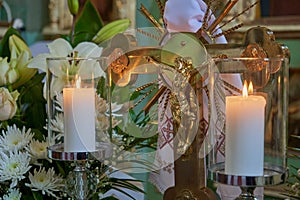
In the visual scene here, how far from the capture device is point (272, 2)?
2262 mm

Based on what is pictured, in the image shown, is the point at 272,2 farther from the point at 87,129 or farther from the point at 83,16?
the point at 87,129

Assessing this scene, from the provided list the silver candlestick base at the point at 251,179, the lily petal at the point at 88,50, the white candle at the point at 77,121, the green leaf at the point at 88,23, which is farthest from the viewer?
the green leaf at the point at 88,23

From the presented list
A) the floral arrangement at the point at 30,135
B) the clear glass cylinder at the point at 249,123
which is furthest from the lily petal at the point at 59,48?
the clear glass cylinder at the point at 249,123

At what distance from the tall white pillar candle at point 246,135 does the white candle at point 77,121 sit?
0.16 metres

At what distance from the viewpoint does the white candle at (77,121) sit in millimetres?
528

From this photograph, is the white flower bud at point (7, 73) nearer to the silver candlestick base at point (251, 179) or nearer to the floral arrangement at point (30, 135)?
the floral arrangement at point (30, 135)

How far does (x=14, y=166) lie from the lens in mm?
580

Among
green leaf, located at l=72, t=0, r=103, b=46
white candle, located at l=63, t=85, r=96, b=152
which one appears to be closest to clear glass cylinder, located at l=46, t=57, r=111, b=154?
white candle, located at l=63, t=85, r=96, b=152

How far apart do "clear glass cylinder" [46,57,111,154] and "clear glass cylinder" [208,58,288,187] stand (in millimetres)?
125

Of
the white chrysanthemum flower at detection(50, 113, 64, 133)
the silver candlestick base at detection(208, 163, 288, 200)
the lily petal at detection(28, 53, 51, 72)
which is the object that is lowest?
the silver candlestick base at detection(208, 163, 288, 200)

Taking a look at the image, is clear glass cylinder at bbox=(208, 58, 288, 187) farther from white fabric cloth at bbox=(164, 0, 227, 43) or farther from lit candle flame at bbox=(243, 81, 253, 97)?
white fabric cloth at bbox=(164, 0, 227, 43)

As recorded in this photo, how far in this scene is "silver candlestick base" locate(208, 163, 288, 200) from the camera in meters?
0.40

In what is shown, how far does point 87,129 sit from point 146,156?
105 millimetres

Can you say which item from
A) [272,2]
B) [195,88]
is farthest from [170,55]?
[272,2]
